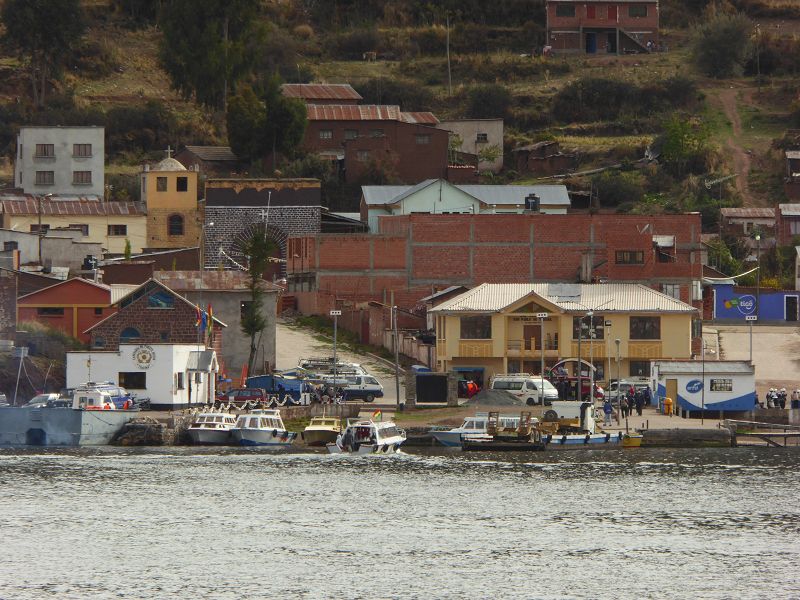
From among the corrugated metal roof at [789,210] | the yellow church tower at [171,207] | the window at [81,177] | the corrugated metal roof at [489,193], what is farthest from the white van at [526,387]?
the window at [81,177]

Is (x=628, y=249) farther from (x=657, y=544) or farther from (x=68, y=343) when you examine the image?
(x=657, y=544)

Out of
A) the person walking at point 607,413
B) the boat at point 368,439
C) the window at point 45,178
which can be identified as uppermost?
the window at point 45,178

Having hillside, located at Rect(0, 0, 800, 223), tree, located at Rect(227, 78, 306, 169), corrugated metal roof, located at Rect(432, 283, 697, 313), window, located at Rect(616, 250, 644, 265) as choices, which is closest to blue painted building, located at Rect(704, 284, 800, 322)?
window, located at Rect(616, 250, 644, 265)

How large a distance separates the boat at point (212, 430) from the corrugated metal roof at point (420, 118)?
196ft

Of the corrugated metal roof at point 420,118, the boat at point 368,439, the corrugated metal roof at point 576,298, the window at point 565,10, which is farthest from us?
the window at point 565,10

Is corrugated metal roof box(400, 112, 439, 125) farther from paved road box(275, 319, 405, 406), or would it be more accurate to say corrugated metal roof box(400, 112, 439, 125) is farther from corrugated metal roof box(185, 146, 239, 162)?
paved road box(275, 319, 405, 406)

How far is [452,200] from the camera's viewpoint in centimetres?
11162

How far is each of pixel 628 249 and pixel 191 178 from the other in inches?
1215

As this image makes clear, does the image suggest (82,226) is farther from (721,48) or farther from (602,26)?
(721,48)

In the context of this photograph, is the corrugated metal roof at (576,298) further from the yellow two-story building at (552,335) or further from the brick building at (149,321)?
the brick building at (149,321)

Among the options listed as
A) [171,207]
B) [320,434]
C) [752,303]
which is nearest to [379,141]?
[171,207]

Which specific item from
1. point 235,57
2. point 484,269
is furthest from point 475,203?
point 235,57

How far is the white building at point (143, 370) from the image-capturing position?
76188 millimetres

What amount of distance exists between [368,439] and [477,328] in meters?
19.5
